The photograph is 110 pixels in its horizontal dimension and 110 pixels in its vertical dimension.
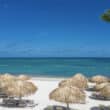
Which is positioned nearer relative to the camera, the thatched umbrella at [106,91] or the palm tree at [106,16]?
the thatched umbrella at [106,91]

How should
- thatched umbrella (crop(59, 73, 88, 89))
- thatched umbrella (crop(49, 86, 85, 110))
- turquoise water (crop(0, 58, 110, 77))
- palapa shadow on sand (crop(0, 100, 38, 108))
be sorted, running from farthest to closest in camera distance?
turquoise water (crop(0, 58, 110, 77)) → thatched umbrella (crop(59, 73, 88, 89)) → palapa shadow on sand (crop(0, 100, 38, 108)) → thatched umbrella (crop(49, 86, 85, 110))

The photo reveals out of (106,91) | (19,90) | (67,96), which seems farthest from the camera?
(106,91)

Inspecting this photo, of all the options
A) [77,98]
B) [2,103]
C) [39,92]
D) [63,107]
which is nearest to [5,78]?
[39,92]

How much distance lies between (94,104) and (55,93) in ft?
10.5

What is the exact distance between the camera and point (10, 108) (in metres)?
14.8

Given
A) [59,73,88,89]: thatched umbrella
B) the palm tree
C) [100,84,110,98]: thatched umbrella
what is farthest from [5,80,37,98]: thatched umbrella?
the palm tree

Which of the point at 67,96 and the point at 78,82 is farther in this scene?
the point at 78,82

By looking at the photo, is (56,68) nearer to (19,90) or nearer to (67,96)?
(19,90)

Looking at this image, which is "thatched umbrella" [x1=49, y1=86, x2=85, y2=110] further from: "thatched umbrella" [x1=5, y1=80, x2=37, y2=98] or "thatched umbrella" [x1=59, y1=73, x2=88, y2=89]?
"thatched umbrella" [x1=59, y1=73, x2=88, y2=89]

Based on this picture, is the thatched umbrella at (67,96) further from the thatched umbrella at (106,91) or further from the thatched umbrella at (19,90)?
the thatched umbrella at (106,91)

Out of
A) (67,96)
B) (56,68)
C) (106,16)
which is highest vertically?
(56,68)

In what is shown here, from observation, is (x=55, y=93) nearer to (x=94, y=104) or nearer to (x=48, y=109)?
(x=48, y=109)

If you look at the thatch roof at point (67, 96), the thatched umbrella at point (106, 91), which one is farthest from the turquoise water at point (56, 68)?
the thatch roof at point (67, 96)

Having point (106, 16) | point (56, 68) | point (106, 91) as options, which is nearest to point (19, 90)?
point (106, 91)
